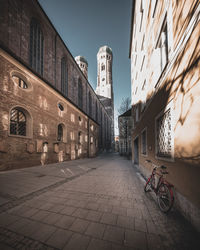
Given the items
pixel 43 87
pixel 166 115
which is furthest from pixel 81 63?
pixel 166 115

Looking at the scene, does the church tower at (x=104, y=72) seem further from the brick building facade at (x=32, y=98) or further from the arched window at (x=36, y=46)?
the arched window at (x=36, y=46)

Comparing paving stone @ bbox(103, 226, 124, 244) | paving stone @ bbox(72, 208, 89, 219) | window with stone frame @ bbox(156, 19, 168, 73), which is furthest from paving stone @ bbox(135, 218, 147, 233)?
window with stone frame @ bbox(156, 19, 168, 73)

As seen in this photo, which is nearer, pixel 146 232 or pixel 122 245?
pixel 122 245

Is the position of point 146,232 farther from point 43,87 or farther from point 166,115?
point 43,87

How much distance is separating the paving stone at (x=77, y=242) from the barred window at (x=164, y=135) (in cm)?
315

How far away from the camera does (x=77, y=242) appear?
1.82 metres

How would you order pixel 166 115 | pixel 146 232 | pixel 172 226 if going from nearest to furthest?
pixel 146 232, pixel 172 226, pixel 166 115

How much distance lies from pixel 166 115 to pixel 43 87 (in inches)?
399

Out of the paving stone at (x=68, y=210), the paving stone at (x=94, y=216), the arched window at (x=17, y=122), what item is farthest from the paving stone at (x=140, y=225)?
the arched window at (x=17, y=122)

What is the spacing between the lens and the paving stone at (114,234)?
190 centimetres

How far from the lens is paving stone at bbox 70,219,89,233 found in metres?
2.09

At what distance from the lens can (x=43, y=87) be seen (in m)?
10.1

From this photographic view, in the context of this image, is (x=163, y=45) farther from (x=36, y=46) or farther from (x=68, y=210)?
(x=36, y=46)

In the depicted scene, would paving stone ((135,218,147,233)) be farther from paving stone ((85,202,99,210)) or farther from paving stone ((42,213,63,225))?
paving stone ((42,213,63,225))
